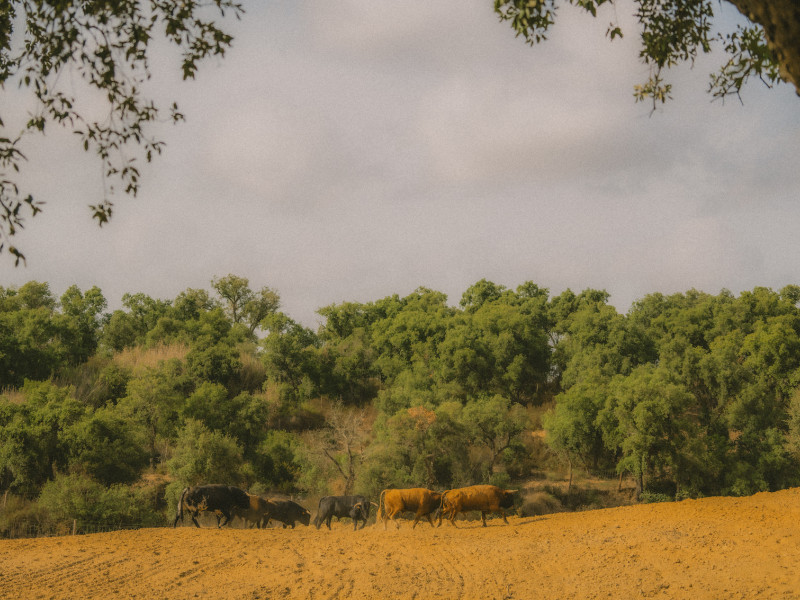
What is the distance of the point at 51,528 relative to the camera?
961 inches

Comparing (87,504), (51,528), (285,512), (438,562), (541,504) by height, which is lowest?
(541,504)

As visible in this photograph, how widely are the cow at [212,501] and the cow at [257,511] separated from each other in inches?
10.0

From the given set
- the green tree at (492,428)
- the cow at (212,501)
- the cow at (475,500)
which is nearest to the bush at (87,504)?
the cow at (212,501)

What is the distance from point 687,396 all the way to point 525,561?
2027 centimetres

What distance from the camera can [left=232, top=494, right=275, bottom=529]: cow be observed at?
21.9 meters

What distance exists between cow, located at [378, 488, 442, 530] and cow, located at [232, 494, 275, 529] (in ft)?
14.6

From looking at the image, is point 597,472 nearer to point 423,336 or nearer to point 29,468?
point 423,336

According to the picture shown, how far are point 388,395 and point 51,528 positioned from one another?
2207 centimetres

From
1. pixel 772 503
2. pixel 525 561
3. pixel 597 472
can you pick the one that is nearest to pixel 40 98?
pixel 525 561

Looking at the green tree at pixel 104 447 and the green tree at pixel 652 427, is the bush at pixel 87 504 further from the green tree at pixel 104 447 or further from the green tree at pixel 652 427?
the green tree at pixel 652 427

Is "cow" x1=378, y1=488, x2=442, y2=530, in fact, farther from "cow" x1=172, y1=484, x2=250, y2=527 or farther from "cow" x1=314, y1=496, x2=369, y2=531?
"cow" x1=172, y1=484, x2=250, y2=527

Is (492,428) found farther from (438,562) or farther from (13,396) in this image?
(13,396)

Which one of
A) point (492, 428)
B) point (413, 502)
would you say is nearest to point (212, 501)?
point (413, 502)

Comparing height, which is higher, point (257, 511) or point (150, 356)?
point (150, 356)
